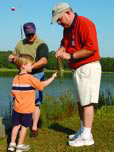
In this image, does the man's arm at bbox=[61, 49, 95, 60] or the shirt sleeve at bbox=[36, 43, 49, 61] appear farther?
the shirt sleeve at bbox=[36, 43, 49, 61]

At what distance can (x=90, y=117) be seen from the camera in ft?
12.4

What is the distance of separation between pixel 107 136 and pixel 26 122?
121 cm

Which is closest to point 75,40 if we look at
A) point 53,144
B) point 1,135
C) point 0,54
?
point 53,144

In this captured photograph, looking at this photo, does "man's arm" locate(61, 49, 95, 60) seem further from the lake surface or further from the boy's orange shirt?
the lake surface

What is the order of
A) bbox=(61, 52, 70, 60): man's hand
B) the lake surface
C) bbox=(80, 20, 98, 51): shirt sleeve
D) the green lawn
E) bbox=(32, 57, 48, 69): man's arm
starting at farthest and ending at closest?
the lake surface → bbox=(32, 57, 48, 69): man's arm → the green lawn → bbox=(61, 52, 70, 60): man's hand → bbox=(80, 20, 98, 51): shirt sleeve

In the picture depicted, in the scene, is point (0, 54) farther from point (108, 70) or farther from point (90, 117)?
point (90, 117)

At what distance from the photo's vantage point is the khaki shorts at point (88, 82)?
3.69 meters

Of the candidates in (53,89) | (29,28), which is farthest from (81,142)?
(53,89)

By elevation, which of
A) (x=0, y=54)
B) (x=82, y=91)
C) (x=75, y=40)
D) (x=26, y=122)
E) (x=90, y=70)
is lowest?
(x=26, y=122)

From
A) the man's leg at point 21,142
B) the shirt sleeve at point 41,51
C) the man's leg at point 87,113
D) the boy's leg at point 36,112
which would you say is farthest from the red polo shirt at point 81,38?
the man's leg at point 21,142

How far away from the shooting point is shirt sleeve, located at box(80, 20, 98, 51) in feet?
11.7

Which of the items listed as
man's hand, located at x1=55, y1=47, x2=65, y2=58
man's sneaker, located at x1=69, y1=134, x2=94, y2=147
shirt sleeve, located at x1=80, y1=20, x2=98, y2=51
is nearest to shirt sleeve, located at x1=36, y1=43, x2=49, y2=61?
man's hand, located at x1=55, y1=47, x2=65, y2=58

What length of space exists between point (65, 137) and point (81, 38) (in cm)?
150

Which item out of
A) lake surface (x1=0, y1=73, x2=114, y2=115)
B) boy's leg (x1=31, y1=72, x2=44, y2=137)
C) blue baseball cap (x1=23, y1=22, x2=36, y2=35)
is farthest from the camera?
lake surface (x1=0, y1=73, x2=114, y2=115)
